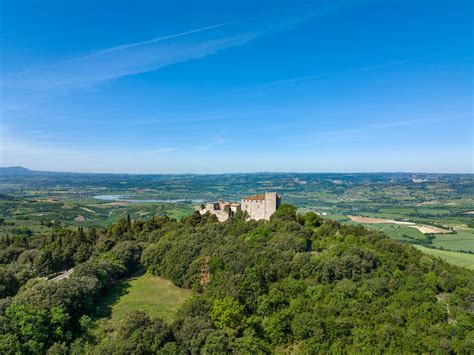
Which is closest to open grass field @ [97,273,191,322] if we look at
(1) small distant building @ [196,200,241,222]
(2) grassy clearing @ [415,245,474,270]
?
(1) small distant building @ [196,200,241,222]

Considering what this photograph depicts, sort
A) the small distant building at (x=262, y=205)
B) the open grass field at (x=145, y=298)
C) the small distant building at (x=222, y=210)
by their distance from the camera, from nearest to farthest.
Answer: the open grass field at (x=145, y=298), the small distant building at (x=262, y=205), the small distant building at (x=222, y=210)

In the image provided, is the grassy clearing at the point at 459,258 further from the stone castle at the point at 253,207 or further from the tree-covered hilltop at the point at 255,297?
the stone castle at the point at 253,207

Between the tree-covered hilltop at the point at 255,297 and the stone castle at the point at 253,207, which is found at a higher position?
the stone castle at the point at 253,207

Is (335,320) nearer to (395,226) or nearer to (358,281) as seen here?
(358,281)

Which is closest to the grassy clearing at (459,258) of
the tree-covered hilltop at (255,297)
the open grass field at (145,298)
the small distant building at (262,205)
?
the tree-covered hilltop at (255,297)

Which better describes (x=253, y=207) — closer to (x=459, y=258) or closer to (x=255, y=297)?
(x=255, y=297)

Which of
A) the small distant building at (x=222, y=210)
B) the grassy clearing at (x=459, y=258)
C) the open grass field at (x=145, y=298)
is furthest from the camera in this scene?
the small distant building at (x=222, y=210)

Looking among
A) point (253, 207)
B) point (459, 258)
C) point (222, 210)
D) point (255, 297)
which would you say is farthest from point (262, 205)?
point (459, 258)
